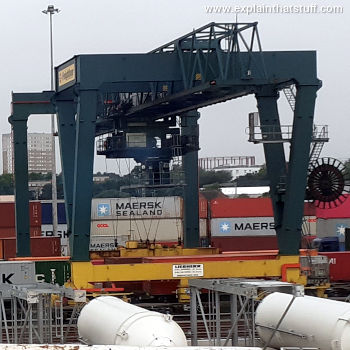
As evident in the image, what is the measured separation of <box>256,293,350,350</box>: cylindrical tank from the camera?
1680cm

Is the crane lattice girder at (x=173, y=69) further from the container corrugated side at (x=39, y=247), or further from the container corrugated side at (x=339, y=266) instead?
the container corrugated side at (x=39, y=247)

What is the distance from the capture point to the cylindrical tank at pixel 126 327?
16.9m

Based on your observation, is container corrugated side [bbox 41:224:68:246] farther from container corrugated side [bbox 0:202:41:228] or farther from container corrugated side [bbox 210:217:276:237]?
container corrugated side [bbox 0:202:41:228]

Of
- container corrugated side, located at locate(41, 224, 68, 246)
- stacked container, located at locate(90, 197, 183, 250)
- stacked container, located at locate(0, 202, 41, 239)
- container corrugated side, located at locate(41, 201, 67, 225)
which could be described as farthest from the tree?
stacked container, located at locate(0, 202, 41, 239)

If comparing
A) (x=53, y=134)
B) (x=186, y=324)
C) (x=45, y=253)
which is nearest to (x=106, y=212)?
(x=53, y=134)

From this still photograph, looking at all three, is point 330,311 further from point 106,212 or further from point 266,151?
point 106,212

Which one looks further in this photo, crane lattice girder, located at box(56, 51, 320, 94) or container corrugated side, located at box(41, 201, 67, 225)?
container corrugated side, located at box(41, 201, 67, 225)

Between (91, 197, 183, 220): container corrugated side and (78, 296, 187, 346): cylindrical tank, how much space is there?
56.0 m

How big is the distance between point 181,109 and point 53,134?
24428 millimetres

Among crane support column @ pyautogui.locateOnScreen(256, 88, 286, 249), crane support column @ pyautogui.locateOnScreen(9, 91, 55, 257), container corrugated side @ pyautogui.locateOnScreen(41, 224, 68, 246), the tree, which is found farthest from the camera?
the tree

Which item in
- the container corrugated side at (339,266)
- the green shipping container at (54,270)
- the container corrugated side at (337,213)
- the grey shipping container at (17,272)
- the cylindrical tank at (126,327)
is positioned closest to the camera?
the cylindrical tank at (126,327)

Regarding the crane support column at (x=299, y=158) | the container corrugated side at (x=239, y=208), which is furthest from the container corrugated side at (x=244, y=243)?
the crane support column at (x=299, y=158)

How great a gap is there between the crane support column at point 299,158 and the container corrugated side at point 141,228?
34695 millimetres

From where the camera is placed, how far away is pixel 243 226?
72.2 meters
